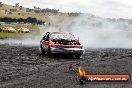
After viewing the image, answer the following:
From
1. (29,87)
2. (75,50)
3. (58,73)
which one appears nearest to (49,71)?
(58,73)

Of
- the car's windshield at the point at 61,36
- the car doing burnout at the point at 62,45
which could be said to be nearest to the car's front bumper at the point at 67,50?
the car doing burnout at the point at 62,45

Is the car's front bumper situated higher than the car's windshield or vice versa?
the car's windshield

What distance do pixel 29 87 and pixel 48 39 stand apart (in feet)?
44.2

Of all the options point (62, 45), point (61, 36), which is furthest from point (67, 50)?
A: point (61, 36)

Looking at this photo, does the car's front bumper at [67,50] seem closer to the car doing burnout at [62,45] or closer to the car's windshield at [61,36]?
the car doing burnout at [62,45]

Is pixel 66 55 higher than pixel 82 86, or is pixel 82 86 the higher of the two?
pixel 82 86

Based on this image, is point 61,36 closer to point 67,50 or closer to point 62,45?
point 62,45

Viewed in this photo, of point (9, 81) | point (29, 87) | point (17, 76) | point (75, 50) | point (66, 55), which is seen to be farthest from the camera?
point (66, 55)

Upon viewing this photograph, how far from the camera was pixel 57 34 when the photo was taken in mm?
25969

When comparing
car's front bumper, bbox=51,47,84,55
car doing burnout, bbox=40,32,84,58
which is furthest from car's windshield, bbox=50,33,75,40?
car's front bumper, bbox=51,47,84,55

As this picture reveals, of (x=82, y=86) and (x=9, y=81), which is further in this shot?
(x=9, y=81)

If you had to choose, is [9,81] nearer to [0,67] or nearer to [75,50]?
[0,67]

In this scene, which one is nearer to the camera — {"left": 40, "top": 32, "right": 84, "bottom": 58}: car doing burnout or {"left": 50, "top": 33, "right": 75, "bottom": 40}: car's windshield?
{"left": 40, "top": 32, "right": 84, "bottom": 58}: car doing burnout

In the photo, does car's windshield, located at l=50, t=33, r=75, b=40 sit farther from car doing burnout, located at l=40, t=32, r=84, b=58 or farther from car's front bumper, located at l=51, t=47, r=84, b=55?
car's front bumper, located at l=51, t=47, r=84, b=55
